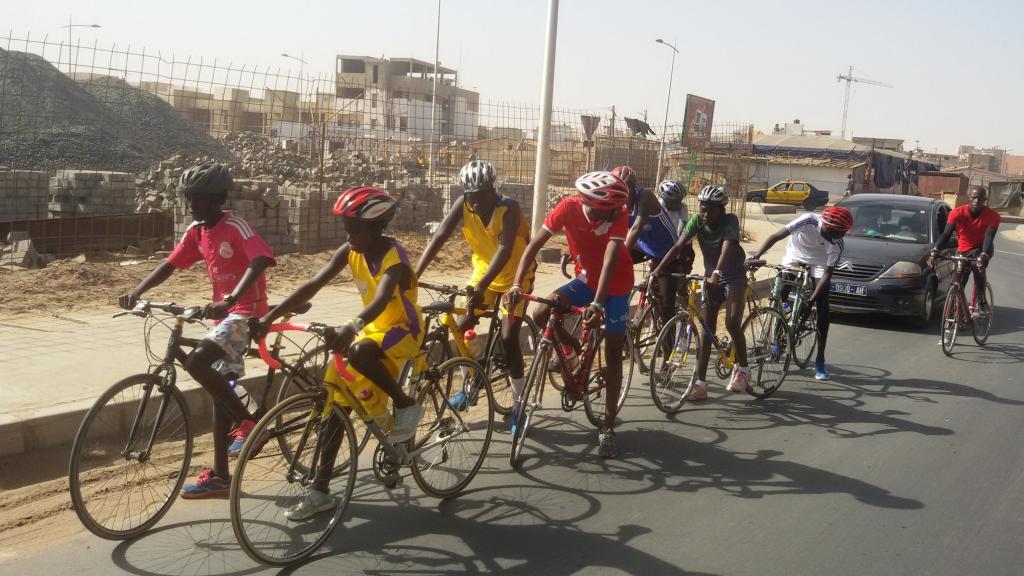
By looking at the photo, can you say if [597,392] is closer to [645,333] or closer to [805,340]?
[645,333]

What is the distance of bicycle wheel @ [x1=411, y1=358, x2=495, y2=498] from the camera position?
15.8 ft

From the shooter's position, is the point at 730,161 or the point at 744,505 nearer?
the point at 744,505

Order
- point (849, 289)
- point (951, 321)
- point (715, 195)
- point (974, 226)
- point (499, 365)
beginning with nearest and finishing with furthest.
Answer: point (499, 365)
point (715, 195)
point (951, 321)
point (974, 226)
point (849, 289)

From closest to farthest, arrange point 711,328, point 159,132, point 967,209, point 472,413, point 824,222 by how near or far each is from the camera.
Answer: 1. point 472,413
2. point 711,328
3. point 824,222
4. point 967,209
5. point 159,132

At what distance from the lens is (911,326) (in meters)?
11.7

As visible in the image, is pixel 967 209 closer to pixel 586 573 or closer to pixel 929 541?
pixel 929 541

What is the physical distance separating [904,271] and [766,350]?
449 cm

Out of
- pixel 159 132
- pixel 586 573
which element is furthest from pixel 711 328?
pixel 159 132

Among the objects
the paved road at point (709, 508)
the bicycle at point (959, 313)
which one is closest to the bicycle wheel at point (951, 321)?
the bicycle at point (959, 313)

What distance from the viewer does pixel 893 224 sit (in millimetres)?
12391

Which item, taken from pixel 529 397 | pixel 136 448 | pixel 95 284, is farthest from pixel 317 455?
pixel 95 284

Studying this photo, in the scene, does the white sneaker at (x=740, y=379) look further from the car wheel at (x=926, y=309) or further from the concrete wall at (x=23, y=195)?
the concrete wall at (x=23, y=195)

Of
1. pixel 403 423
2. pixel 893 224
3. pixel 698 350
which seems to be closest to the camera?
pixel 403 423

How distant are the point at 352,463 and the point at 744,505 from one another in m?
2.37
